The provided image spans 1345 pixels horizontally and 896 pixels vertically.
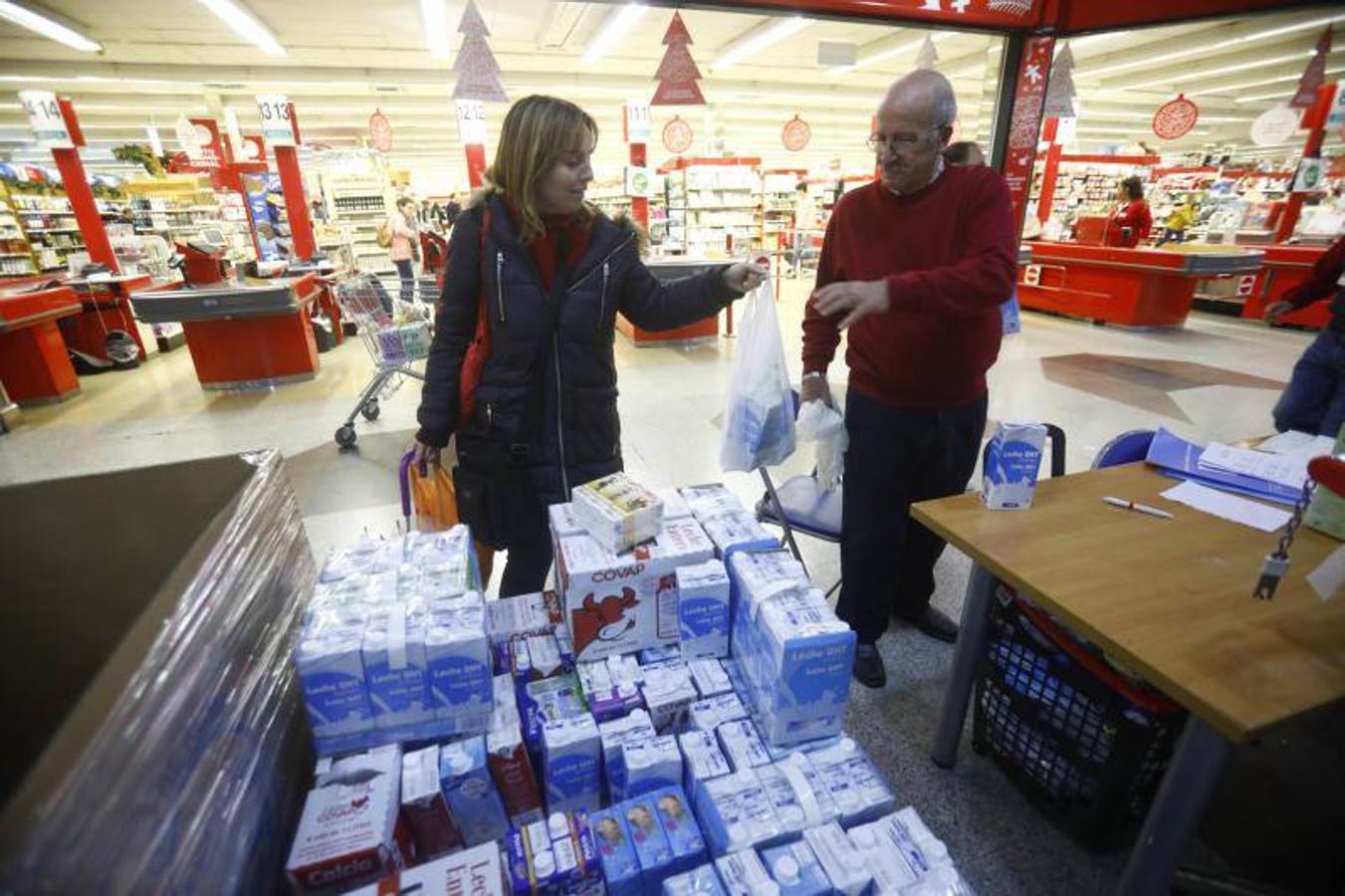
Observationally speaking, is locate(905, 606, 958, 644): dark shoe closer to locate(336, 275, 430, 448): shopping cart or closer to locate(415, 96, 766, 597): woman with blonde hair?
locate(415, 96, 766, 597): woman with blonde hair

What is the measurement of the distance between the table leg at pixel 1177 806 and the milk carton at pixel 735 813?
0.72 metres

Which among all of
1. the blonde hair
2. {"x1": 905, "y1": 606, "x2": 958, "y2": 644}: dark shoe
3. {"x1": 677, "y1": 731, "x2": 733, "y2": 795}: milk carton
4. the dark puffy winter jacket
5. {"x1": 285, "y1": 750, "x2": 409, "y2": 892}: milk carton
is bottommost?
{"x1": 905, "y1": 606, "x2": 958, "y2": 644}: dark shoe

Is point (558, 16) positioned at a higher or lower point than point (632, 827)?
higher

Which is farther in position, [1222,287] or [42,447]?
[1222,287]

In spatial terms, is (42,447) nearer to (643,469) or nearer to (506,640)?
(643,469)

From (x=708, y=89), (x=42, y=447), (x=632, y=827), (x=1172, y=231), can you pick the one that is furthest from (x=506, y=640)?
(x=708, y=89)

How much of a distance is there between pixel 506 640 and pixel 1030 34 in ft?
13.7

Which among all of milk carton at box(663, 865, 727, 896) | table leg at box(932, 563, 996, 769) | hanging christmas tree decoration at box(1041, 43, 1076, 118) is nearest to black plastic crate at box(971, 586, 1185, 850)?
table leg at box(932, 563, 996, 769)

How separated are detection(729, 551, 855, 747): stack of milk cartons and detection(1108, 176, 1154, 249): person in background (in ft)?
30.7

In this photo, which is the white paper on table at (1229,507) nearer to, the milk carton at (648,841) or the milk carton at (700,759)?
the milk carton at (700,759)

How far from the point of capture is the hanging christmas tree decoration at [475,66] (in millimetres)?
3447

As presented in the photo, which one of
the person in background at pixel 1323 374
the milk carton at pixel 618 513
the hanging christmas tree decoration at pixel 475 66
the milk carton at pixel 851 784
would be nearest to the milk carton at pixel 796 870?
the milk carton at pixel 851 784

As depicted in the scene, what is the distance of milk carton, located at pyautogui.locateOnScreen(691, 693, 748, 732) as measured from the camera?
1.21 m

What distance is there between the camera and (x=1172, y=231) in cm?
1049
